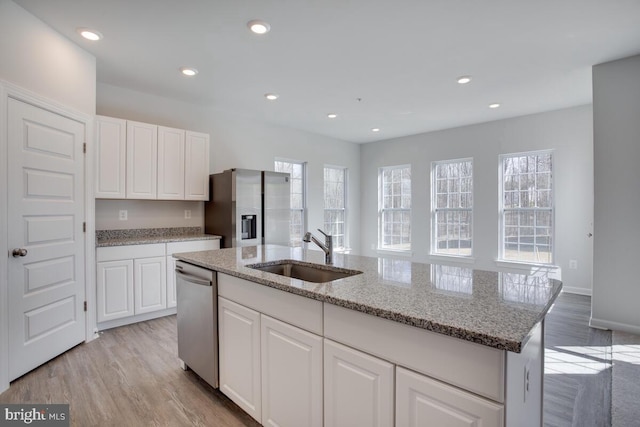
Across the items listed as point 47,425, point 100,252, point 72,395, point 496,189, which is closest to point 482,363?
point 47,425

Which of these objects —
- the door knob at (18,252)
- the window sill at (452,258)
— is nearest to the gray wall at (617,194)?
the window sill at (452,258)

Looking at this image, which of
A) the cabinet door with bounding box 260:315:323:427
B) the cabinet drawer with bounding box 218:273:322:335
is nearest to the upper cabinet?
the cabinet drawer with bounding box 218:273:322:335

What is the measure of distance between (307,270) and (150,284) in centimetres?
226

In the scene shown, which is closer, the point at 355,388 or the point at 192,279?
the point at 355,388

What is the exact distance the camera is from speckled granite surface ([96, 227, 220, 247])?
3352 millimetres

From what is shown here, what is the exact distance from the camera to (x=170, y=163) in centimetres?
379

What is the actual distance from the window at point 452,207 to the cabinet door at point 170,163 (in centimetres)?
431

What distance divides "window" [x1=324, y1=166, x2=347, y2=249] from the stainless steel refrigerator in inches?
Result: 70.4

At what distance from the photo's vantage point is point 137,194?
352 cm

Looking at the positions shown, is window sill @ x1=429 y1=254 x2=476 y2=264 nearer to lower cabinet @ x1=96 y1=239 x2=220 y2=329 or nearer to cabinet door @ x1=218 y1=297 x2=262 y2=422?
lower cabinet @ x1=96 y1=239 x2=220 y2=329

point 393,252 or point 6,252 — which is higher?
point 6,252

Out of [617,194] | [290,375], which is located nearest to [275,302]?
[290,375]

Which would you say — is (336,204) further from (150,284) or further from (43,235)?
(43,235)

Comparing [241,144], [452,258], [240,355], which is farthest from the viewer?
[452,258]
